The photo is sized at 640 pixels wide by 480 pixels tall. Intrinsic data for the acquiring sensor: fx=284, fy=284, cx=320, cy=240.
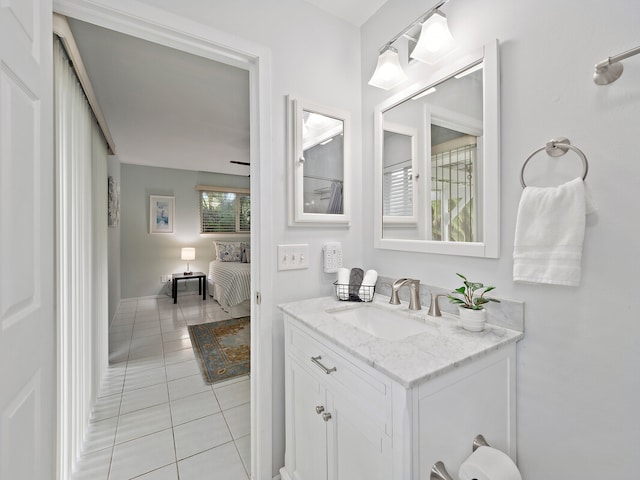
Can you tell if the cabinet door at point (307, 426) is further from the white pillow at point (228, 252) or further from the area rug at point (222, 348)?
the white pillow at point (228, 252)

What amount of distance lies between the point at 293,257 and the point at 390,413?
2.84ft

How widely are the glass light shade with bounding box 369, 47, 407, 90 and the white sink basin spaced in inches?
44.3

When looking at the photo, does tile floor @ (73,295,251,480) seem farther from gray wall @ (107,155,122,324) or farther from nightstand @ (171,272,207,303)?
nightstand @ (171,272,207,303)

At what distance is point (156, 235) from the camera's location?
540cm

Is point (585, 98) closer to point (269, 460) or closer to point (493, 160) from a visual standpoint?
point (493, 160)

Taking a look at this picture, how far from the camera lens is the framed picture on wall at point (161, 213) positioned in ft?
17.4

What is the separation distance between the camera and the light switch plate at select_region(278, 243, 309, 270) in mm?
1437

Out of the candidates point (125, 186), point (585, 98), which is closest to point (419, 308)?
point (585, 98)

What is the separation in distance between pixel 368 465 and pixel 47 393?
1.05m

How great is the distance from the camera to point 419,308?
4.25 feet

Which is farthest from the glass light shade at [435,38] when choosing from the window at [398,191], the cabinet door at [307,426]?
the cabinet door at [307,426]

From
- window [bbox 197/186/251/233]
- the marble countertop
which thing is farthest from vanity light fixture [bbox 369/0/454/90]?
window [bbox 197/186/251/233]

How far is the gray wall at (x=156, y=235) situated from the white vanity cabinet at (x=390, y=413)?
5147 millimetres

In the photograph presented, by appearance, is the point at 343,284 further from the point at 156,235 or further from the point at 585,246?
the point at 156,235
